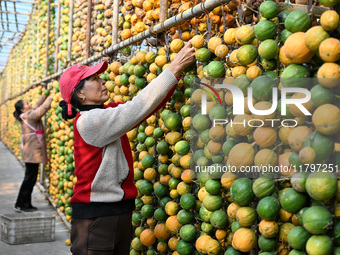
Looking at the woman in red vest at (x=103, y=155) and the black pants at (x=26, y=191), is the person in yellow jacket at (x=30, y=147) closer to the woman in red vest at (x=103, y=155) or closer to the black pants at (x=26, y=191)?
the black pants at (x=26, y=191)

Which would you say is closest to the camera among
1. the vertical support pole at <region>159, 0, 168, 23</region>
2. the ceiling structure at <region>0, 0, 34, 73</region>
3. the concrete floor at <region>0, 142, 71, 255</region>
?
the vertical support pole at <region>159, 0, 168, 23</region>

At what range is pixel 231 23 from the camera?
8.64 ft

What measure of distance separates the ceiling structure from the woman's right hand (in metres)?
11.8

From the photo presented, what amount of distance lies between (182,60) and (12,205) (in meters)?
5.88

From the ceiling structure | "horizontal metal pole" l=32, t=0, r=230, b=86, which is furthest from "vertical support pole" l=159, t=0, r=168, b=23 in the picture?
the ceiling structure

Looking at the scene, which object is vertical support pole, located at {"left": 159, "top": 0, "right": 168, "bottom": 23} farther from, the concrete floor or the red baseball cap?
the concrete floor

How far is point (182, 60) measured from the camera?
2584 mm

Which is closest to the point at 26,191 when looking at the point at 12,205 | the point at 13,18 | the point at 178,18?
the point at 12,205

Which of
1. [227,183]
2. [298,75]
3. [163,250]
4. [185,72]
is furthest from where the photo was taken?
[163,250]

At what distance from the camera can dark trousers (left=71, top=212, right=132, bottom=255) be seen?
2529mm

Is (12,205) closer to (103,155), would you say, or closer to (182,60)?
(103,155)

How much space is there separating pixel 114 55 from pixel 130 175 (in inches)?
82.6

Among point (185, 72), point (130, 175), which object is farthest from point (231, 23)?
point (130, 175)

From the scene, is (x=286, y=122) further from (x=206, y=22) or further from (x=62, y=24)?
(x=62, y=24)
